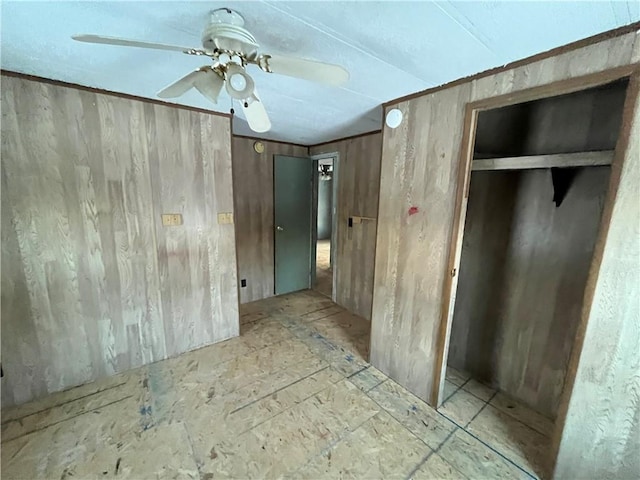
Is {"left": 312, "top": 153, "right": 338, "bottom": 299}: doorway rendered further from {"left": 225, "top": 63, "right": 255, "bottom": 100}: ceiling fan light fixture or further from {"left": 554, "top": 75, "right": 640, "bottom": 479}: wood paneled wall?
{"left": 554, "top": 75, "right": 640, "bottom": 479}: wood paneled wall

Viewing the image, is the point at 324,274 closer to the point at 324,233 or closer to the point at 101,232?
the point at 101,232

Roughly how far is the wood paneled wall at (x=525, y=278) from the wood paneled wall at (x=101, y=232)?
232cm

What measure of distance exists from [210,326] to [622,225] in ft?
9.80

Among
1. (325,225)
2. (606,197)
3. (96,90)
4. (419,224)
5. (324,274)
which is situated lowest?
(324,274)

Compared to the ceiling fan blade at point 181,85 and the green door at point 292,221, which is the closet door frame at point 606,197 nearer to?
the ceiling fan blade at point 181,85

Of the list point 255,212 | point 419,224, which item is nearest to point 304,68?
point 419,224

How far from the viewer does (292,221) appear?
152 inches

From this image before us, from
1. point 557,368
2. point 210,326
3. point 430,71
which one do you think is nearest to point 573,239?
point 557,368

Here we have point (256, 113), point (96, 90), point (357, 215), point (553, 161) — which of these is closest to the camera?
point (256, 113)

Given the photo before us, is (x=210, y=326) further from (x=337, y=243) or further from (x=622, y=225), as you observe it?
(x=622, y=225)

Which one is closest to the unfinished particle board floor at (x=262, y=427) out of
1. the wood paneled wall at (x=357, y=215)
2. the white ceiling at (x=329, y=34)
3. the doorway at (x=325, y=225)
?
the wood paneled wall at (x=357, y=215)

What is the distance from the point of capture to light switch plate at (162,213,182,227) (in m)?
2.22

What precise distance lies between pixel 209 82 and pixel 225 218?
1516 mm

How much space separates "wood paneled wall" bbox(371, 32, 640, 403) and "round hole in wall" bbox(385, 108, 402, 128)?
0.13ft
